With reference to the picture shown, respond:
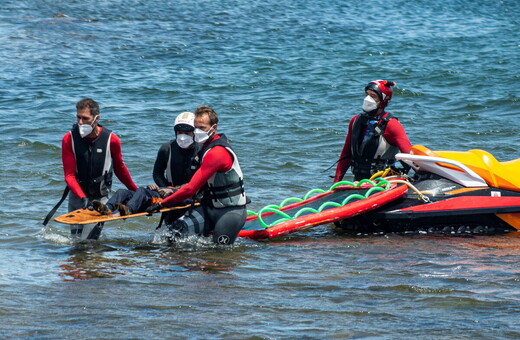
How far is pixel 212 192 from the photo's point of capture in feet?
26.8

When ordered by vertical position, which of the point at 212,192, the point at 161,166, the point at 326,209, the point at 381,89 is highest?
the point at 381,89

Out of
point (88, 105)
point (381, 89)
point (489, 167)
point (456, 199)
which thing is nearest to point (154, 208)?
A: point (88, 105)

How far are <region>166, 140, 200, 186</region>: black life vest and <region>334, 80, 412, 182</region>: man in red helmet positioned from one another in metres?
2.10

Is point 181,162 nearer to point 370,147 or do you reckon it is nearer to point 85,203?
point 85,203

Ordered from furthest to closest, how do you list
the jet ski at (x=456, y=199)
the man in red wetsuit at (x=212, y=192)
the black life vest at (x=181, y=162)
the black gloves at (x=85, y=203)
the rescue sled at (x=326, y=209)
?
the jet ski at (x=456, y=199), the rescue sled at (x=326, y=209), the black life vest at (x=181, y=162), the black gloves at (x=85, y=203), the man in red wetsuit at (x=212, y=192)

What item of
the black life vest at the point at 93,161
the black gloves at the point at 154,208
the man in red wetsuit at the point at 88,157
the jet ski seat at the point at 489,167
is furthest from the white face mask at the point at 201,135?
the jet ski seat at the point at 489,167

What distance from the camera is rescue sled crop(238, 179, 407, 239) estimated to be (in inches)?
350

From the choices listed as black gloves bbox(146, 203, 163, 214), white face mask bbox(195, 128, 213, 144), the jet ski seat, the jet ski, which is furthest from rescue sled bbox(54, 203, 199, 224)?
the jet ski seat

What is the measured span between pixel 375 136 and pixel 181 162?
91.0 inches

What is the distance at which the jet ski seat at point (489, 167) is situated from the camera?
927 cm

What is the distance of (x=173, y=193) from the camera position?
8172 mm

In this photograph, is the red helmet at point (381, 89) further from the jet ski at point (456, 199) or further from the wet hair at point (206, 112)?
the wet hair at point (206, 112)

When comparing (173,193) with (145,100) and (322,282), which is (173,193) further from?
(145,100)

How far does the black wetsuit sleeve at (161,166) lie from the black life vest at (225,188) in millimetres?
495
